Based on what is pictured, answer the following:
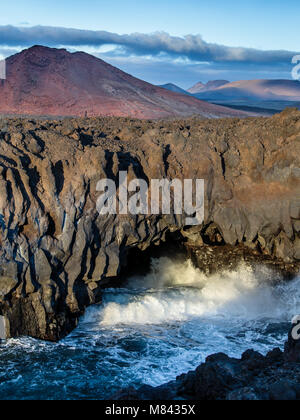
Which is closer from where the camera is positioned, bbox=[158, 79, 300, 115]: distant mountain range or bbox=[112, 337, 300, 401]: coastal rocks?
bbox=[112, 337, 300, 401]: coastal rocks

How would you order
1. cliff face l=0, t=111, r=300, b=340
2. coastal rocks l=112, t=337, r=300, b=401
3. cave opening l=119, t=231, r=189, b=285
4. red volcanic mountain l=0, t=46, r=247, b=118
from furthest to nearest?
red volcanic mountain l=0, t=46, r=247, b=118, cave opening l=119, t=231, r=189, b=285, cliff face l=0, t=111, r=300, b=340, coastal rocks l=112, t=337, r=300, b=401

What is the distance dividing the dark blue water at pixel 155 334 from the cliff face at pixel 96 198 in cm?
79

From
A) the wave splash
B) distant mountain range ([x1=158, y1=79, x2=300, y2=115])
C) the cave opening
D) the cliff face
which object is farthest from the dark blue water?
distant mountain range ([x1=158, y1=79, x2=300, y2=115])

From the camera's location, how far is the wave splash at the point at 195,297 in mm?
14156

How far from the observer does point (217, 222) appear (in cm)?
1500

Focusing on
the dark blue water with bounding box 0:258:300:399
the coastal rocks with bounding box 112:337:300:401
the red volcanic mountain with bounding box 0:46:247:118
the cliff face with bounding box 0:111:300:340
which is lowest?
the dark blue water with bounding box 0:258:300:399

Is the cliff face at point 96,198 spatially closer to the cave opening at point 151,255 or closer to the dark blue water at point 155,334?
the cave opening at point 151,255

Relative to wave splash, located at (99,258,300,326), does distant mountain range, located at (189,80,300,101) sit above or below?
above

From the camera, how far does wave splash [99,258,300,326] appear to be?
14156mm

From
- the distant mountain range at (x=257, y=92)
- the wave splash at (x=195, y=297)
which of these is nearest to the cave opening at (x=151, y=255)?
the wave splash at (x=195, y=297)

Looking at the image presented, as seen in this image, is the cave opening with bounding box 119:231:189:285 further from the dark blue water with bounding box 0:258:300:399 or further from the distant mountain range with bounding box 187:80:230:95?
the distant mountain range with bounding box 187:80:230:95

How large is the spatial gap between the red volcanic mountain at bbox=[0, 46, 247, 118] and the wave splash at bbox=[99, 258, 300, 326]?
11913 mm

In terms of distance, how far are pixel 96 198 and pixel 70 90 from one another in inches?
598
